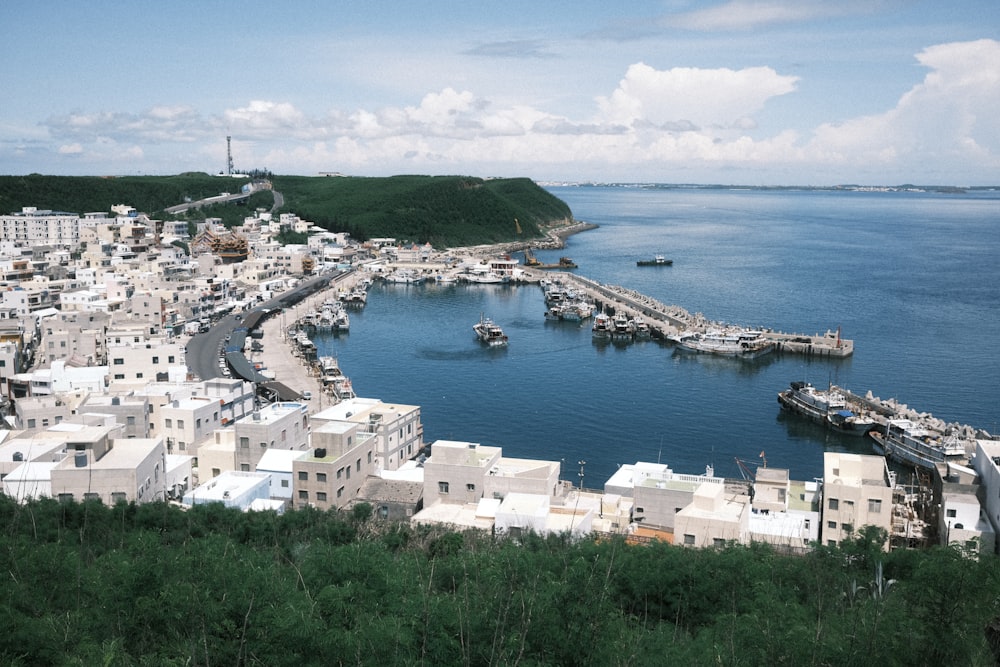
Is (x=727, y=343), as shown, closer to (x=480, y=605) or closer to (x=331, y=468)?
(x=331, y=468)

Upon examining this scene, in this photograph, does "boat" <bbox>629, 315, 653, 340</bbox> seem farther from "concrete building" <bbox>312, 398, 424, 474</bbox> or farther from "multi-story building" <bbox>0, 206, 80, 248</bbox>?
"multi-story building" <bbox>0, 206, 80, 248</bbox>

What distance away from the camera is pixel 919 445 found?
14953 millimetres

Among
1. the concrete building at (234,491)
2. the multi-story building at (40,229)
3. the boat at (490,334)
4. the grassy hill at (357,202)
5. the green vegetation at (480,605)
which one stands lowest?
the boat at (490,334)

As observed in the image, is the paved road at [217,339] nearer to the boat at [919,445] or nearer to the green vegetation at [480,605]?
the green vegetation at [480,605]

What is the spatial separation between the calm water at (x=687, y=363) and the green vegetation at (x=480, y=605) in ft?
21.2

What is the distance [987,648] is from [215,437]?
10.4 m

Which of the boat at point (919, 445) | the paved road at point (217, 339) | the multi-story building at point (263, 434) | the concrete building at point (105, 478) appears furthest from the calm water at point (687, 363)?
the concrete building at point (105, 478)

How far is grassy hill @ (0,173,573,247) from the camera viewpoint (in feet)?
162

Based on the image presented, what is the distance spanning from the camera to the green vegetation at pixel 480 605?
16.4 feet

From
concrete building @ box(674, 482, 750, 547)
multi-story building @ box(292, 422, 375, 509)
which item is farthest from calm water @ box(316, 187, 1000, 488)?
multi-story building @ box(292, 422, 375, 509)

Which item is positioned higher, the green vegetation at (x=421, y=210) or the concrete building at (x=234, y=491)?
the green vegetation at (x=421, y=210)

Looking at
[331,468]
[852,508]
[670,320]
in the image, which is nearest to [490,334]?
[670,320]

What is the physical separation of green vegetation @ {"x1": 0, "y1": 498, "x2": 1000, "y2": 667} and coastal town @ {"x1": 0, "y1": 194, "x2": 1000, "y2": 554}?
1.26 metres

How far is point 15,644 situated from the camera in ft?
16.9
